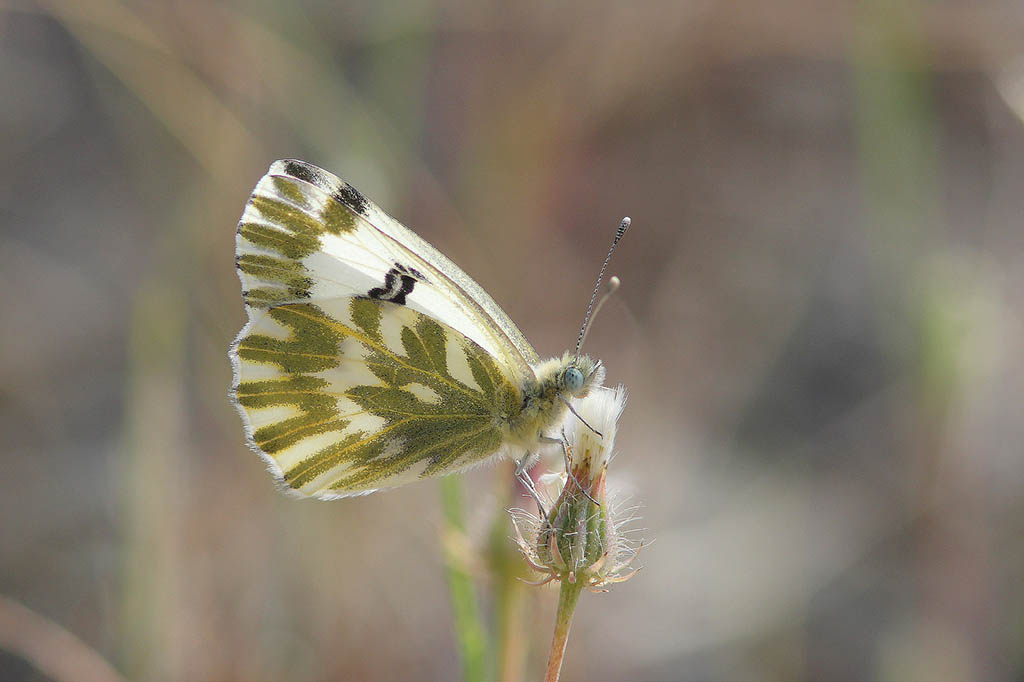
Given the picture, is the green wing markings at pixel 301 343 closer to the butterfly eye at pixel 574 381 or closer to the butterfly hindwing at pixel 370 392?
the butterfly hindwing at pixel 370 392

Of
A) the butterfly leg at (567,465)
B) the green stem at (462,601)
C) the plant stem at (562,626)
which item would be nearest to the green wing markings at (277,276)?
the green stem at (462,601)

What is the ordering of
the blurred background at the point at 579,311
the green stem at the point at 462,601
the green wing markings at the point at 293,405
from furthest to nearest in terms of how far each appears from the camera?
the blurred background at the point at 579,311 → the green wing markings at the point at 293,405 → the green stem at the point at 462,601

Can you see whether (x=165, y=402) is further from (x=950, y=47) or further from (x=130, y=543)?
(x=950, y=47)

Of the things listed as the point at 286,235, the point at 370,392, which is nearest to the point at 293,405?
the point at 370,392

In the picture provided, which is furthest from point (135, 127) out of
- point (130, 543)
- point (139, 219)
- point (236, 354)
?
point (236, 354)

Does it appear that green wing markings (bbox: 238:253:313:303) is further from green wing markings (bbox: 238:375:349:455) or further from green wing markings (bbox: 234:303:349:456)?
green wing markings (bbox: 238:375:349:455)

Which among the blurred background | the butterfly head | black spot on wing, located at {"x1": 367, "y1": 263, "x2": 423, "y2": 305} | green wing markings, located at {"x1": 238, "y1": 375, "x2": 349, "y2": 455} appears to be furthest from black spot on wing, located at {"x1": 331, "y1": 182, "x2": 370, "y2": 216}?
the blurred background

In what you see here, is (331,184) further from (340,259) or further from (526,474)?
(526,474)
